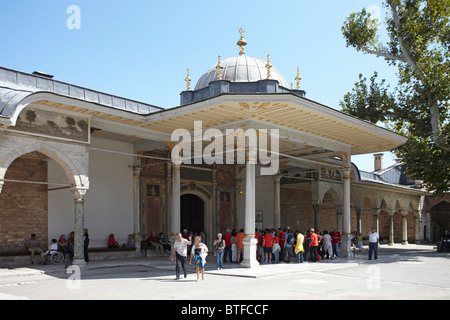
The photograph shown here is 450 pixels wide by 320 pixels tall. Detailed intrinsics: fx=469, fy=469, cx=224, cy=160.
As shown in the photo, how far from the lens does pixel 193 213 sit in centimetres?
1923

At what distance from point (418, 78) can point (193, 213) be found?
10836 millimetres

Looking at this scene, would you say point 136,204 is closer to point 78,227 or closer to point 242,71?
point 78,227

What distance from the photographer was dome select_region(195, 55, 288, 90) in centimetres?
1745

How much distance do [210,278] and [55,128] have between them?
204 inches

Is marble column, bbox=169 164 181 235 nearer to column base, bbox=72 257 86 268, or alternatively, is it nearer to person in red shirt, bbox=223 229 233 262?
person in red shirt, bbox=223 229 233 262

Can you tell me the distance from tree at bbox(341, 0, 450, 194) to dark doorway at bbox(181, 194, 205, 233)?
873 cm

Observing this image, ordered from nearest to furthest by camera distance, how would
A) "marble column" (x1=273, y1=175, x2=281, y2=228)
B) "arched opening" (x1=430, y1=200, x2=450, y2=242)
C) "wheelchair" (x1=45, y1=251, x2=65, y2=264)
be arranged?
"wheelchair" (x1=45, y1=251, x2=65, y2=264) < "marble column" (x1=273, y1=175, x2=281, y2=228) < "arched opening" (x1=430, y1=200, x2=450, y2=242)

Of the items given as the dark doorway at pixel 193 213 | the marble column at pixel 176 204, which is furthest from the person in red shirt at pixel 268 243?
the dark doorway at pixel 193 213

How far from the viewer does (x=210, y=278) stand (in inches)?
411

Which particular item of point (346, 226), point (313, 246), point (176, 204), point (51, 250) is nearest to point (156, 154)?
point (176, 204)

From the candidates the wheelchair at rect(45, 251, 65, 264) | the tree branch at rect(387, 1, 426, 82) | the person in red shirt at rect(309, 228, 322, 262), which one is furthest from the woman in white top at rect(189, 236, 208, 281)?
the tree branch at rect(387, 1, 426, 82)

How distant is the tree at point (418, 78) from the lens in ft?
60.7

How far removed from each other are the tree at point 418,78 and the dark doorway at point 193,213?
28.7 feet

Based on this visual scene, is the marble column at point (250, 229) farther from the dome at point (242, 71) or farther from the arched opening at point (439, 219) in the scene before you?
the arched opening at point (439, 219)
